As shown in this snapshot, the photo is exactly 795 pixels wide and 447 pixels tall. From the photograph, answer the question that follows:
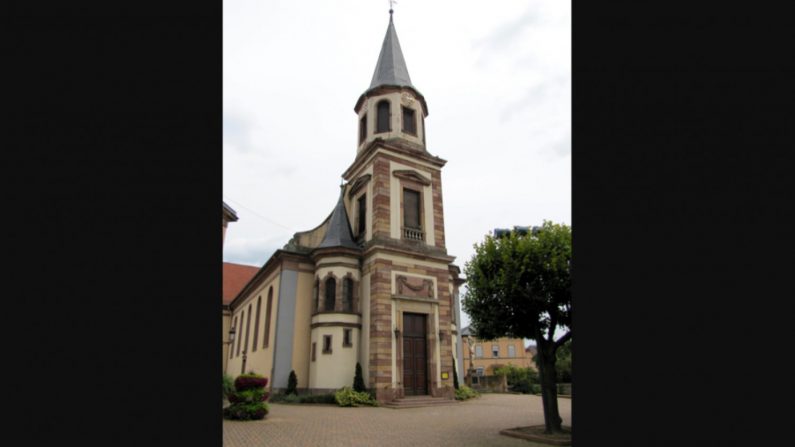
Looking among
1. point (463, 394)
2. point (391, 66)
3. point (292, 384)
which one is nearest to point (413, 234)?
point (463, 394)

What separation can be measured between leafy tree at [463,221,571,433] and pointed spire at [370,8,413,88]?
1687cm

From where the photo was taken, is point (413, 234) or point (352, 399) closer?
point (352, 399)

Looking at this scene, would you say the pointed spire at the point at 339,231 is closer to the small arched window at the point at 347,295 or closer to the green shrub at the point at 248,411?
the small arched window at the point at 347,295

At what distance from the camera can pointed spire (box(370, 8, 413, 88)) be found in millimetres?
25578

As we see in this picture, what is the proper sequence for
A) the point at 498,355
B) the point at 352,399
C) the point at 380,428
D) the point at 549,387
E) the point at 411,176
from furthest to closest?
the point at 498,355 → the point at 411,176 → the point at 352,399 → the point at 380,428 → the point at 549,387

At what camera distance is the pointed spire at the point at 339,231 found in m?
22.0

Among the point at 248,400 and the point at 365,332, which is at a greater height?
the point at 365,332

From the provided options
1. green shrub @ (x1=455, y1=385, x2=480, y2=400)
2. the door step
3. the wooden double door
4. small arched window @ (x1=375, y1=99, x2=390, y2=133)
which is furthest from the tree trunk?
small arched window @ (x1=375, y1=99, x2=390, y2=133)

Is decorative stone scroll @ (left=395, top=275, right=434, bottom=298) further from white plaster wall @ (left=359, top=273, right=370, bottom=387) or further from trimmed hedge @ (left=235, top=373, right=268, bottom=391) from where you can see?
trimmed hedge @ (left=235, top=373, right=268, bottom=391)

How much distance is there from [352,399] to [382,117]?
15302 millimetres

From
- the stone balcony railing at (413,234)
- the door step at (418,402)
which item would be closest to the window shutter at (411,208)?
the stone balcony railing at (413,234)

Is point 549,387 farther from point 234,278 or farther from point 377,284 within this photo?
point 234,278

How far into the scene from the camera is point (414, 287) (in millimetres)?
20531
